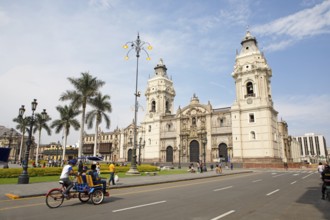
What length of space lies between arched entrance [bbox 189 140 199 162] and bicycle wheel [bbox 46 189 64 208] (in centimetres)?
4778

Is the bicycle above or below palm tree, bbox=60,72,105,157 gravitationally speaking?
below

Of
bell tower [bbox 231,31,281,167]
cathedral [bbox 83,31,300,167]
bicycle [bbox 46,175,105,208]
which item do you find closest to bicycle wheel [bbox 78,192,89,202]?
bicycle [bbox 46,175,105,208]

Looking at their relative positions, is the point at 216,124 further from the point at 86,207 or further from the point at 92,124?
the point at 86,207

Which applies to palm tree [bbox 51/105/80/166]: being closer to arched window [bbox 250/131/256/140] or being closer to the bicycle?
arched window [bbox 250/131/256/140]

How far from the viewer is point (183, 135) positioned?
57.2 meters

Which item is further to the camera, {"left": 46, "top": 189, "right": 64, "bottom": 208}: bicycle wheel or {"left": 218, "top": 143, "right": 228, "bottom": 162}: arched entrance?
{"left": 218, "top": 143, "right": 228, "bottom": 162}: arched entrance

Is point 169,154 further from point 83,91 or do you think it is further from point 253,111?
point 83,91

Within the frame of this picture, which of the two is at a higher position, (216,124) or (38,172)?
(216,124)

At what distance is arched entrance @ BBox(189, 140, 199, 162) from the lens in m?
54.8

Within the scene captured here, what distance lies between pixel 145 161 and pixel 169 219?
56.6 m

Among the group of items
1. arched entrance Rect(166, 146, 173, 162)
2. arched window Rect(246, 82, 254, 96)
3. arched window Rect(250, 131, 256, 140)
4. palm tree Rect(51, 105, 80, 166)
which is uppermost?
arched window Rect(246, 82, 254, 96)

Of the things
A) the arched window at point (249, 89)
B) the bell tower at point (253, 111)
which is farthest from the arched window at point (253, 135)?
the arched window at point (249, 89)

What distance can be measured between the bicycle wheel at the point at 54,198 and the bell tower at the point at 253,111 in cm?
4328

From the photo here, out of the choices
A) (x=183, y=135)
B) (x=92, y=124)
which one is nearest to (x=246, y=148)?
(x=183, y=135)
